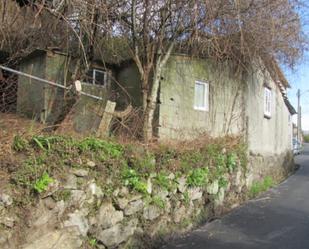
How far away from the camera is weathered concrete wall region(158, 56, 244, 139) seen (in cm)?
1231

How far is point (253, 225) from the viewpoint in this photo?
990cm

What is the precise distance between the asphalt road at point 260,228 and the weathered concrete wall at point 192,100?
2841 millimetres

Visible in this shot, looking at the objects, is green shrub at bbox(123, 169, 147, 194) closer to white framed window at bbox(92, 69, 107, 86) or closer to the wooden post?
the wooden post

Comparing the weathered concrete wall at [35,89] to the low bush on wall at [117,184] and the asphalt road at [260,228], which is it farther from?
the asphalt road at [260,228]

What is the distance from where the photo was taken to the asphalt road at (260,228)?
827 cm

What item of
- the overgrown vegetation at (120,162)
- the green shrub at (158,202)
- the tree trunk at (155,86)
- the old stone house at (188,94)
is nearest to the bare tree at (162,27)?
the tree trunk at (155,86)

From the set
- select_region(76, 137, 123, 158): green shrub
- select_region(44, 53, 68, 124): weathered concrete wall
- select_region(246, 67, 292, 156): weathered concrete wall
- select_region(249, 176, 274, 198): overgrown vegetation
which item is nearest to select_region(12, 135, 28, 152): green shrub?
select_region(76, 137, 123, 158): green shrub

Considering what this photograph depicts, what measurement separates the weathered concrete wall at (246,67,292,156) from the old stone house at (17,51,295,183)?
39 millimetres

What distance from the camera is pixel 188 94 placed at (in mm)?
12984

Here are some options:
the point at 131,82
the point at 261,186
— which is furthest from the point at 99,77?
the point at 261,186

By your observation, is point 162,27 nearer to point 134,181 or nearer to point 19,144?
point 134,181

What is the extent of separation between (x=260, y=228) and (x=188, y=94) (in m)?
5.06

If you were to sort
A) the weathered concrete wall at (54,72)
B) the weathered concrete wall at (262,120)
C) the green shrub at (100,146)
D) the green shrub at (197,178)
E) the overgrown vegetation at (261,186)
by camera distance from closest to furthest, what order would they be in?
the green shrub at (100,146), the green shrub at (197,178), the weathered concrete wall at (54,72), the overgrown vegetation at (261,186), the weathered concrete wall at (262,120)

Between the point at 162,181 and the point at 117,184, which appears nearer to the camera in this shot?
the point at 117,184
